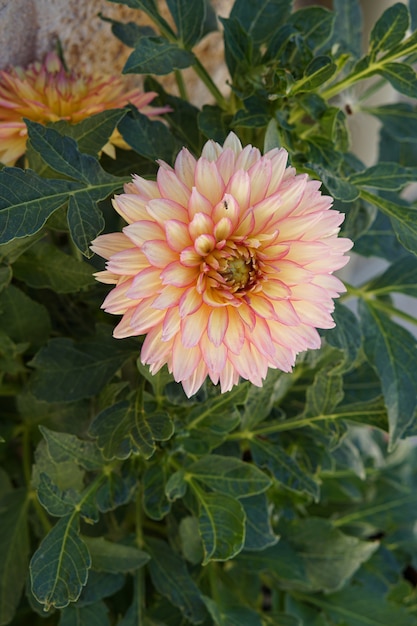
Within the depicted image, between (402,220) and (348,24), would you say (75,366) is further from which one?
(348,24)

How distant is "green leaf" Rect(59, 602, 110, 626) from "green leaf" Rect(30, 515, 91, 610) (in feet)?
0.23

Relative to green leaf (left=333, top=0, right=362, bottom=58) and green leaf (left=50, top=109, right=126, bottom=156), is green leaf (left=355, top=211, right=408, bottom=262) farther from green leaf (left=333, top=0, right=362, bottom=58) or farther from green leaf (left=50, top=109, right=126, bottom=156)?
green leaf (left=50, top=109, right=126, bottom=156)

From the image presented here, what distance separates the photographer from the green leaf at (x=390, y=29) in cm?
44

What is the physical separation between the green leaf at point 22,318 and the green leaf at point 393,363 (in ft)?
0.73

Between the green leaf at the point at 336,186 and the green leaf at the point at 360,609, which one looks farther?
the green leaf at the point at 360,609

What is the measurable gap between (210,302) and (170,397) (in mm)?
107

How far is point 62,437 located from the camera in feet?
1.45

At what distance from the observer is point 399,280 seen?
21.4 inches

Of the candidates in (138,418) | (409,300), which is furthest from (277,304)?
(409,300)

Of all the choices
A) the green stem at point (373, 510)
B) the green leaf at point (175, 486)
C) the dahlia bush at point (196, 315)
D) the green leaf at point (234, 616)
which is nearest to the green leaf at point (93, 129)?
the dahlia bush at point (196, 315)

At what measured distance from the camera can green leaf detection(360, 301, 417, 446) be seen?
1.52 feet

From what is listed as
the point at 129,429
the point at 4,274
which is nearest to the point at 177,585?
the point at 129,429

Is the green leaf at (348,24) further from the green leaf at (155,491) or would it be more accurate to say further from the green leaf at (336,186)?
the green leaf at (155,491)

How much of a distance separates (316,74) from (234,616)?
0.37 m
